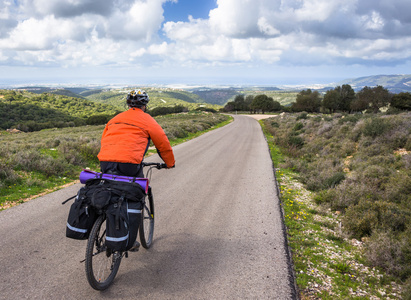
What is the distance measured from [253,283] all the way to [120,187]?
241 centimetres

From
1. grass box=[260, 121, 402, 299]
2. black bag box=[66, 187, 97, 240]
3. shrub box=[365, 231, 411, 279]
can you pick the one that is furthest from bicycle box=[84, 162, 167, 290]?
shrub box=[365, 231, 411, 279]

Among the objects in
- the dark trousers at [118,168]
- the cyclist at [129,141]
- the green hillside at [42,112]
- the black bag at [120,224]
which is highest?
the cyclist at [129,141]

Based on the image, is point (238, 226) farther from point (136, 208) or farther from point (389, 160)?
point (389, 160)

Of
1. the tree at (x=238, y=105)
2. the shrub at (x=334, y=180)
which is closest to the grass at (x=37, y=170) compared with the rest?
the shrub at (x=334, y=180)

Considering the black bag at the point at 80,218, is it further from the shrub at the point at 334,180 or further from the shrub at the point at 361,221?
the shrub at the point at 334,180

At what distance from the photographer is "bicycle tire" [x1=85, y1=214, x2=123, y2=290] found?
280 centimetres

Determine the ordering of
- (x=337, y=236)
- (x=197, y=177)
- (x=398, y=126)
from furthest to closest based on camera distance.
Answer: (x=398, y=126) < (x=197, y=177) < (x=337, y=236)

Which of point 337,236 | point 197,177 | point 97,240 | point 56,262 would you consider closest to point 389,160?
point 337,236

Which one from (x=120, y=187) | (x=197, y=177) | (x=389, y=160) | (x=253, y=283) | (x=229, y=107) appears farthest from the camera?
(x=229, y=107)

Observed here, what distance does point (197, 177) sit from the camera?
9078mm

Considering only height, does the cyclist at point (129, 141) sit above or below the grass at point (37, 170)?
above

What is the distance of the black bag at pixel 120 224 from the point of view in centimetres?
279

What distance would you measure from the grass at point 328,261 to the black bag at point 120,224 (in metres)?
2.60

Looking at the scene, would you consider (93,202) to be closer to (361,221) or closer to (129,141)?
(129,141)
